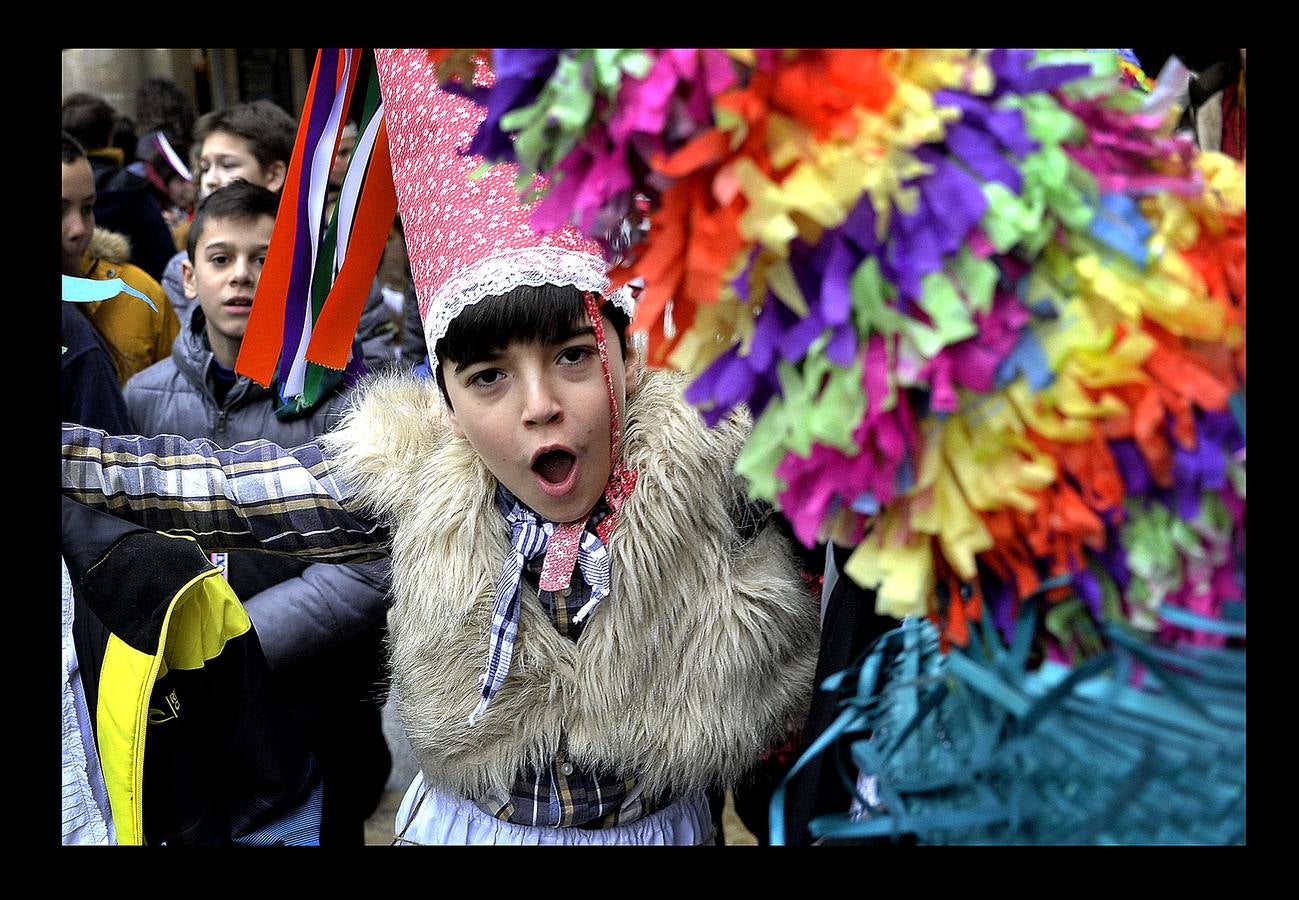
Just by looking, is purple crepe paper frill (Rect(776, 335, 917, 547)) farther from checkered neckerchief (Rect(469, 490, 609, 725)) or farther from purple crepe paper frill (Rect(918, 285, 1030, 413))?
checkered neckerchief (Rect(469, 490, 609, 725))

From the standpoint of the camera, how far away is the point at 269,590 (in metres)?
2.38

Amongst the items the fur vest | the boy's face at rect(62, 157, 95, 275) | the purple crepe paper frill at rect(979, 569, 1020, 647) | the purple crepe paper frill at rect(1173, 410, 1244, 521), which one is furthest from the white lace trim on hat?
the boy's face at rect(62, 157, 95, 275)

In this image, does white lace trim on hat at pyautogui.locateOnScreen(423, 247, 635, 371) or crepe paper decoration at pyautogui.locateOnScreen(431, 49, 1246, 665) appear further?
white lace trim on hat at pyautogui.locateOnScreen(423, 247, 635, 371)

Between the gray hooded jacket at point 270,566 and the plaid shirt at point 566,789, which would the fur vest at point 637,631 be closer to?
the plaid shirt at point 566,789

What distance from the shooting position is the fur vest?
1604 mm

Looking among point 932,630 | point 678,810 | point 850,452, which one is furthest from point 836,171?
point 678,810

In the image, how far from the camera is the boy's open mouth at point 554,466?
5.24 feet

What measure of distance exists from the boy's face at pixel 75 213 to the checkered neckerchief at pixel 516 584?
162cm

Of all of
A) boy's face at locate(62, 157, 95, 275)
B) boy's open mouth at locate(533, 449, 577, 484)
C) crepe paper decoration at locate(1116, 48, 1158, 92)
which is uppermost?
boy's face at locate(62, 157, 95, 275)

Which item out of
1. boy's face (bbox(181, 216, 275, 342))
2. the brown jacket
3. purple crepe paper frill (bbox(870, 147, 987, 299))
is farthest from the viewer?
the brown jacket

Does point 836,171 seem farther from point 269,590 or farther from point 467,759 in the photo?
point 269,590

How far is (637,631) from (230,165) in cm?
230

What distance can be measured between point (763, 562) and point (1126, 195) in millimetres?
825

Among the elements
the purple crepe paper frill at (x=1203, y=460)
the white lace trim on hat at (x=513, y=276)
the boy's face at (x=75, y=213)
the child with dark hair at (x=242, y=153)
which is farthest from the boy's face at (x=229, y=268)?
the purple crepe paper frill at (x=1203, y=460)
